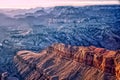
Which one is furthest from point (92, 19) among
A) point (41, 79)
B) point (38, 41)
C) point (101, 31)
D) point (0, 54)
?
point (0, 54)

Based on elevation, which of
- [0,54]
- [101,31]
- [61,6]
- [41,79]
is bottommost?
[41,79]

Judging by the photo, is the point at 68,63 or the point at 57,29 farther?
the point at 57,29

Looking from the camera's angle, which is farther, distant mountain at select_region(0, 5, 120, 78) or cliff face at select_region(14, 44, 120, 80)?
distant mountain at select_region(0, 5, 120, 78)

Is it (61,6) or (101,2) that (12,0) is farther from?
(101,2)

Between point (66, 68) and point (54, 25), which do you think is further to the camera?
point (54, 25)

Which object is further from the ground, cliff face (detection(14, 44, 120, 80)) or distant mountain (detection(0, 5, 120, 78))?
distant mountain (detection(0, 5, 120, 78))

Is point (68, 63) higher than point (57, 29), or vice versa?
point (57, 29)

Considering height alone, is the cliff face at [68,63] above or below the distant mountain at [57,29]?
below

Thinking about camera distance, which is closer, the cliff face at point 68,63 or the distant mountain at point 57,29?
the cliff face at point 68,63
